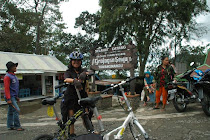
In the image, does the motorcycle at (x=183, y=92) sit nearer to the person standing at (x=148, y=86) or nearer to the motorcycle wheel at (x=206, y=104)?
the motorcycle wheel at (x=206, y=104)

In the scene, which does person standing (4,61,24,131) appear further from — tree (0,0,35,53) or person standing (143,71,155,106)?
tree (0,0,35,53)

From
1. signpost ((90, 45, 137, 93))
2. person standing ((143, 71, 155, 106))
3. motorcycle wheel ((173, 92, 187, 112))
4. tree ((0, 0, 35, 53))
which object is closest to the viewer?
motorcycle wheel ((173, 92, 187, 112))

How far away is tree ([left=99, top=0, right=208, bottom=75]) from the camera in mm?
14219

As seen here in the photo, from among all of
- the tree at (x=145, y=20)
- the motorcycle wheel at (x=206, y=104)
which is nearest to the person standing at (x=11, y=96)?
the motorcycle wheel at (x=206, y=104)

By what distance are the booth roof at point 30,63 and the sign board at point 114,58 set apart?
7.16 meters

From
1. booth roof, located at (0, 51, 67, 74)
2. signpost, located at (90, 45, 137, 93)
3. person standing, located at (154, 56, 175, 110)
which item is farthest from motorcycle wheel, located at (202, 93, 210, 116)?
booth roof, located at (0, 51, 67, 74)

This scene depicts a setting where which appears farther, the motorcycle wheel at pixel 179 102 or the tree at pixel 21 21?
the tree at pixel 21 21

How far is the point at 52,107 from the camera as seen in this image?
3037mm

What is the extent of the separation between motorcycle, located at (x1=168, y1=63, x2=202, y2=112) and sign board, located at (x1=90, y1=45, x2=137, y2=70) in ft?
6.43

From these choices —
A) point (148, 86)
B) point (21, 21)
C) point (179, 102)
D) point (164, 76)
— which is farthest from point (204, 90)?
point (21, 21)

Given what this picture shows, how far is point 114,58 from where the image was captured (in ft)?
24.9

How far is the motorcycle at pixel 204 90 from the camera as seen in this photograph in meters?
4.86

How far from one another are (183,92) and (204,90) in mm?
615

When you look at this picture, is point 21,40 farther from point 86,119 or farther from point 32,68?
point 86,119
